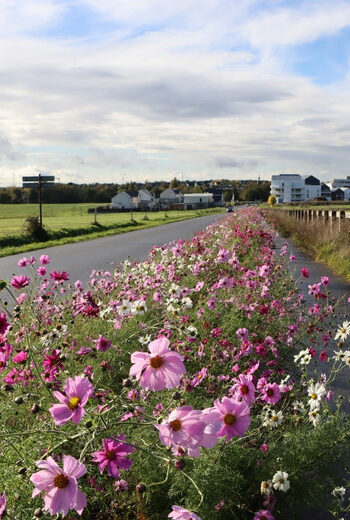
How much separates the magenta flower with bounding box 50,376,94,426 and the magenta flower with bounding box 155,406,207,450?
0.90 ft

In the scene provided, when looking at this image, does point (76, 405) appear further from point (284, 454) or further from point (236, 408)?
point (284, 454)

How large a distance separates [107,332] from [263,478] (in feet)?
8.98

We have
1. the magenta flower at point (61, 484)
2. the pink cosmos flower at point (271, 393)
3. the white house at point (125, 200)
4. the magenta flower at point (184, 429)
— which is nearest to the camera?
the magenta flower at point (61, 484)

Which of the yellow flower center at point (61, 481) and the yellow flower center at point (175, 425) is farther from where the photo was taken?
the yellow flower center at point (175, 425)

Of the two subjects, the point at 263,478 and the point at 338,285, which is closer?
the point at 263,478

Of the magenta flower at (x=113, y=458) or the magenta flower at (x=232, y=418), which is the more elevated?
the magenta flower at (x=232, y=418)

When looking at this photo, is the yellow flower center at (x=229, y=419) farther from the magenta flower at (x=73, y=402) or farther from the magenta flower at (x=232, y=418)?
the magenta flower at (x=73, y=402)

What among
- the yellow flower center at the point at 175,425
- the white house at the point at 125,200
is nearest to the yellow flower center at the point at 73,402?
the yellow flower center at the point at 175,425

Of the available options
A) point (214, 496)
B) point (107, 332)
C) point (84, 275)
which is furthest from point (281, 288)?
point (84, 275)

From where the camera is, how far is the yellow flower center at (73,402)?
205 centimetres

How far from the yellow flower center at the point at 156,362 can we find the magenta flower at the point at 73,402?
0.73ft

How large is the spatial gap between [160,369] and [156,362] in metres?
0.03

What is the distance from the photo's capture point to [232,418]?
7.38 ft

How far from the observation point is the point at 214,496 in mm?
2736
